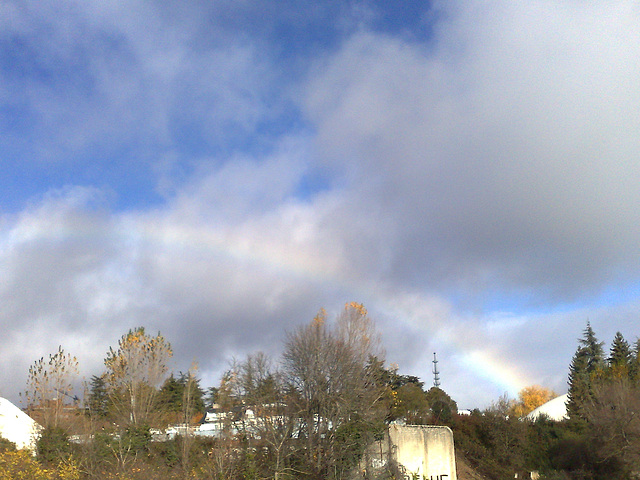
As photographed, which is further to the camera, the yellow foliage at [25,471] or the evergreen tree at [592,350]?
the evergreen tree at [592,350]

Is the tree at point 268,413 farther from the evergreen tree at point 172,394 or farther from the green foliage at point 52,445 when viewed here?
the evergreen tree at point 172,394

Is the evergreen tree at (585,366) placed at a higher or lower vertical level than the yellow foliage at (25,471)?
higher

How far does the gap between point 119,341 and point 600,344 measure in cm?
5951

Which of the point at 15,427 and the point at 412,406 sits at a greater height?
the point at 412,406

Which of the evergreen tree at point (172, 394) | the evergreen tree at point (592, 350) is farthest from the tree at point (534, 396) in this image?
the evergreen tree at point (172, 394)

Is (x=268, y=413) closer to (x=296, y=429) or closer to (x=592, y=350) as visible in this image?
(x=296, y=429)

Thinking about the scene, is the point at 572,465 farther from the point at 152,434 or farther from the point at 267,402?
the point at 152,434

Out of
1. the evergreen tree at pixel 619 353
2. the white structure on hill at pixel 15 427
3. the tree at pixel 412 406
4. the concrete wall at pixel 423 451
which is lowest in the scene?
the concrete wall at pixel 423 451

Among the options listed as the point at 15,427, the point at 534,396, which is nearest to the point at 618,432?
the point at 15,427

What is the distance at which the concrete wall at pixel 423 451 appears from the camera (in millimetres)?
32656

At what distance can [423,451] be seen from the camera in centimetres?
3403

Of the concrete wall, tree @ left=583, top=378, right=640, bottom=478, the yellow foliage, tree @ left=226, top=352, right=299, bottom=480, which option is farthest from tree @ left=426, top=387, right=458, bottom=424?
the yellow foliage

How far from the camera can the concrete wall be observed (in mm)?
32656

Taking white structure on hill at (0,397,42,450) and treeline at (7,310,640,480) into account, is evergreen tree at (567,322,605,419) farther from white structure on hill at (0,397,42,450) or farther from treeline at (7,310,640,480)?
white structure on hill at (0,397,42,450)
